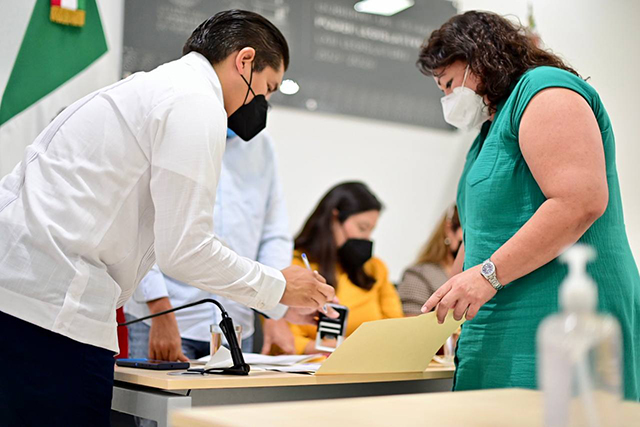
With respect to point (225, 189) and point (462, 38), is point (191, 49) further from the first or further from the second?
point (225, 189)

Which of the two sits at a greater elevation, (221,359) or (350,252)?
(221,359)

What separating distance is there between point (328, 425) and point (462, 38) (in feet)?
3.77

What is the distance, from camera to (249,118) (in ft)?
5.82

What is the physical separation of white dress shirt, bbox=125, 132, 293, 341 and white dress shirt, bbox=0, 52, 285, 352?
0.89 meters

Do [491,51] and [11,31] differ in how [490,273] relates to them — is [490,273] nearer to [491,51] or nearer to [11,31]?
[491,51]

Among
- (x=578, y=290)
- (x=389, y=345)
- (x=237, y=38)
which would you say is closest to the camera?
(x=578, y=290)

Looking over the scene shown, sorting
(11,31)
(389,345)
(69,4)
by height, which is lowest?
(389,345)

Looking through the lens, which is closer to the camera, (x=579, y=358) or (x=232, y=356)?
(x=579, y=358)

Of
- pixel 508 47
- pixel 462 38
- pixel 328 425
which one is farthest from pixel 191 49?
pixel 328 425

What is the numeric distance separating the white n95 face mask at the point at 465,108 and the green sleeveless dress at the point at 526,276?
0.19 meters

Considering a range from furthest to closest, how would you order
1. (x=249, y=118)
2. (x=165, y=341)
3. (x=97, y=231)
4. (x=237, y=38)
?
(x=165, y=341), (x=249, y=118), (x=237, y=38), (x=97, y=231)

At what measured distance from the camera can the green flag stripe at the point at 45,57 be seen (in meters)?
2.60

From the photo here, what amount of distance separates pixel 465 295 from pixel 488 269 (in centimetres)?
7

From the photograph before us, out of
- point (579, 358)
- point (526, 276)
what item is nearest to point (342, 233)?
point (526, 276)
